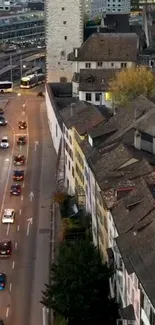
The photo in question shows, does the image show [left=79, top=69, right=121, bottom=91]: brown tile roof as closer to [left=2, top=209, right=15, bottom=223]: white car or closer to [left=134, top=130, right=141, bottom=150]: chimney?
[left=2, top=209, right=15, bottom=223]: white car

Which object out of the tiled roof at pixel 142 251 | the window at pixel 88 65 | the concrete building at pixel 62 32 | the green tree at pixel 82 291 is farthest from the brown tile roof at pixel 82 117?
the concrete building at pixel 62 32

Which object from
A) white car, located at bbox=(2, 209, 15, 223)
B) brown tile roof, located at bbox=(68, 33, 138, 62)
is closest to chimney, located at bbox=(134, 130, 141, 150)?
white car, located at bbox=(2, 209, 15, 223)

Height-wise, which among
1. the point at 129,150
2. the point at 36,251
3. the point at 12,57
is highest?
the point at 12,57

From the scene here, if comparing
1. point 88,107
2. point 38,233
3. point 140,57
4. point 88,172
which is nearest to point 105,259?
point 88,172

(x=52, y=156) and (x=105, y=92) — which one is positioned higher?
(x=105, y=92)

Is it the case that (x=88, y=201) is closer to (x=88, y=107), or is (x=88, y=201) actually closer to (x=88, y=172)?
(x=88, y=172)

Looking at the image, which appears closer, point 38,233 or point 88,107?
point 38,233

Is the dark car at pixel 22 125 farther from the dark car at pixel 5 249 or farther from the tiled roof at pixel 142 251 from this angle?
the tiled roof at pixel 142 251
